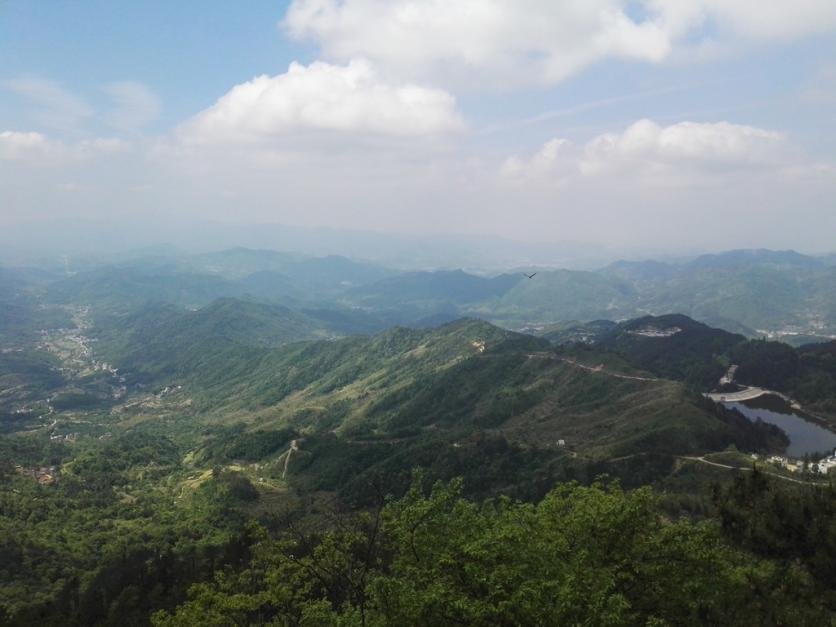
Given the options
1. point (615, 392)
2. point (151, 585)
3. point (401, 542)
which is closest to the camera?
point (401, 542)

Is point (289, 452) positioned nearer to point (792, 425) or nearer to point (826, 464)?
point (826, 464)

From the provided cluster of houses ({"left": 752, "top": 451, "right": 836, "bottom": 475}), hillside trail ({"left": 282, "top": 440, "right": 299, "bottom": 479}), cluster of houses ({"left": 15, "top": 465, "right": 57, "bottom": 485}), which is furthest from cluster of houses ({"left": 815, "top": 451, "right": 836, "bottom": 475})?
cluster of houses ({"left": 15, "top": 465, "right": 57, "bottom": 485})

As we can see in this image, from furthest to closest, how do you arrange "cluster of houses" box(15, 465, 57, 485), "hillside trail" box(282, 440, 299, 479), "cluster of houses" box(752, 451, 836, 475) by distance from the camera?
"hillside trail" box(282, 440, 299, 479) → "cluster of houses" box(15, 465, 57, 485) → "cluster of houses" box(752, 451, 836, 475)

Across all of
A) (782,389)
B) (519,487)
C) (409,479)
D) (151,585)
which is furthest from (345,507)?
(782,389)

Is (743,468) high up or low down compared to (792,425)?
up

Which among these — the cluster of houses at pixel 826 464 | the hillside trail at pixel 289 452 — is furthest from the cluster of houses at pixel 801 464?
the hillside trail at pixel 289 452

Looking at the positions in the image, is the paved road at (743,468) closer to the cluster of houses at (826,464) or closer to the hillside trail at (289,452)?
the cluster of houses at (826,464)

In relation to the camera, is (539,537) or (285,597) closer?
(539,537)

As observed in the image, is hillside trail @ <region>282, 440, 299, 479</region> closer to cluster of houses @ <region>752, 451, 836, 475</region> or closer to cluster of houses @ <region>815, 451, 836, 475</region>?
cluster of houses @ <region>752, 451, 836, 475</region>

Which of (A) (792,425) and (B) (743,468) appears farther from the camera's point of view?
(A) (792,425)

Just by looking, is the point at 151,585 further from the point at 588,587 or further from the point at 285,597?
the point at 588,587

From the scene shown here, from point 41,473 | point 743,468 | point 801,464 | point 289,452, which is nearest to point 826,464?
point 801,464
